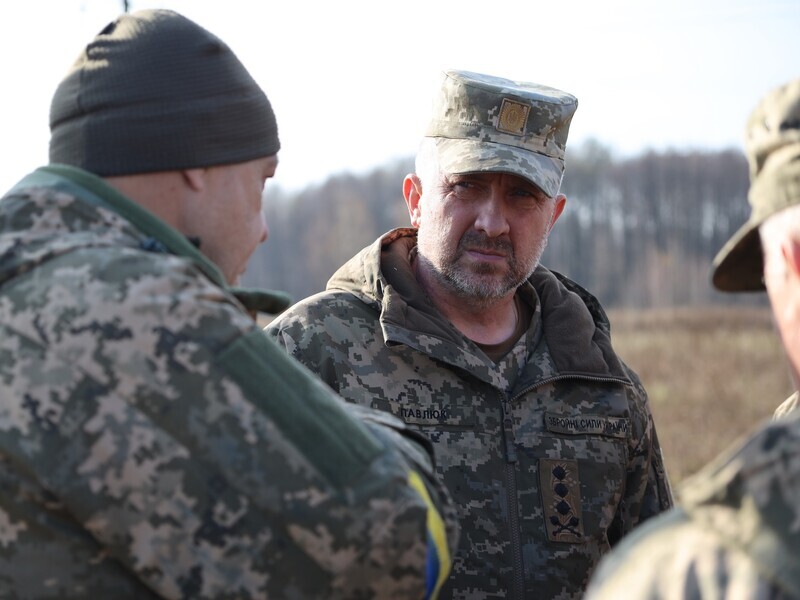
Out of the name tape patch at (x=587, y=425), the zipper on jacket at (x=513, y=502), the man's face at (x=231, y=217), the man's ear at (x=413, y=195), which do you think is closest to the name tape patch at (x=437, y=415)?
the zipper on jacket at (x=513, y=502)

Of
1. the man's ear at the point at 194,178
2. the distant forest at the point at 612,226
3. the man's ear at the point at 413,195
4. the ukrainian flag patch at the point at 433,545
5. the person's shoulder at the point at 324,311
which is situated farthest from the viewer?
the distant forest at the point at 612,226

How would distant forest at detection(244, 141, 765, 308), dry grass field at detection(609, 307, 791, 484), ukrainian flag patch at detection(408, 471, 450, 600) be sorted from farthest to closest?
distant forest at detection(244, 141, 765, 308) → dry grass field at detection(609, 307, 791, 484) → ukrainian flag patch at detection(408, 471, 450, 600)

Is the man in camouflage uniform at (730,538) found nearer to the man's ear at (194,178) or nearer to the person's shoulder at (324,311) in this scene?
the man's ear at (194,178)

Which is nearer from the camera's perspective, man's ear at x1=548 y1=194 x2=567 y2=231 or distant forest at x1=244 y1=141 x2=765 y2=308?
man's ear at x1=548 y1=194 x2=567 y2=231

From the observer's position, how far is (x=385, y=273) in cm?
400

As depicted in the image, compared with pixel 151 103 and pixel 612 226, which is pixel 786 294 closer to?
pixel 151 103

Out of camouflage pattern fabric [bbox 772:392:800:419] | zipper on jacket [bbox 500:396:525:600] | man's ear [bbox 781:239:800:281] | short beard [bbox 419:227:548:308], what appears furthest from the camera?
short beard [bbox 419:227:548:308]

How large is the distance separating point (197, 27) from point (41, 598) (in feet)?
4.01

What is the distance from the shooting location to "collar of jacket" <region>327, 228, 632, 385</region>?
3.75 metres

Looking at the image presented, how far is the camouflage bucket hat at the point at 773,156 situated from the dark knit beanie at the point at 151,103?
1.07 metres

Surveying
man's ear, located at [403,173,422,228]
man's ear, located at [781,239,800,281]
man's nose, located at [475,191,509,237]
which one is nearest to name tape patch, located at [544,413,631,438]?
man's nose, located at [475,191,509,237]

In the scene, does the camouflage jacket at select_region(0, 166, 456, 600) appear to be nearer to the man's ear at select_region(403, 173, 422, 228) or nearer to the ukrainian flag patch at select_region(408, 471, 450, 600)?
the ukrainian flag patch at select_region(408, 471, 450, 600)

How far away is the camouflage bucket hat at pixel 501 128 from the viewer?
13.0 ft

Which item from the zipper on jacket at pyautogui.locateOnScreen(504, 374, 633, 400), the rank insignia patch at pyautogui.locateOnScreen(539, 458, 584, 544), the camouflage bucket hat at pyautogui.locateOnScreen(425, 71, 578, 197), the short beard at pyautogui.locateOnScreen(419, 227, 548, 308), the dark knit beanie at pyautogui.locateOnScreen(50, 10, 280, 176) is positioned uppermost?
the dark knit beanie at pyautogui.locateOnScreen(50, 10, 280, 176)
